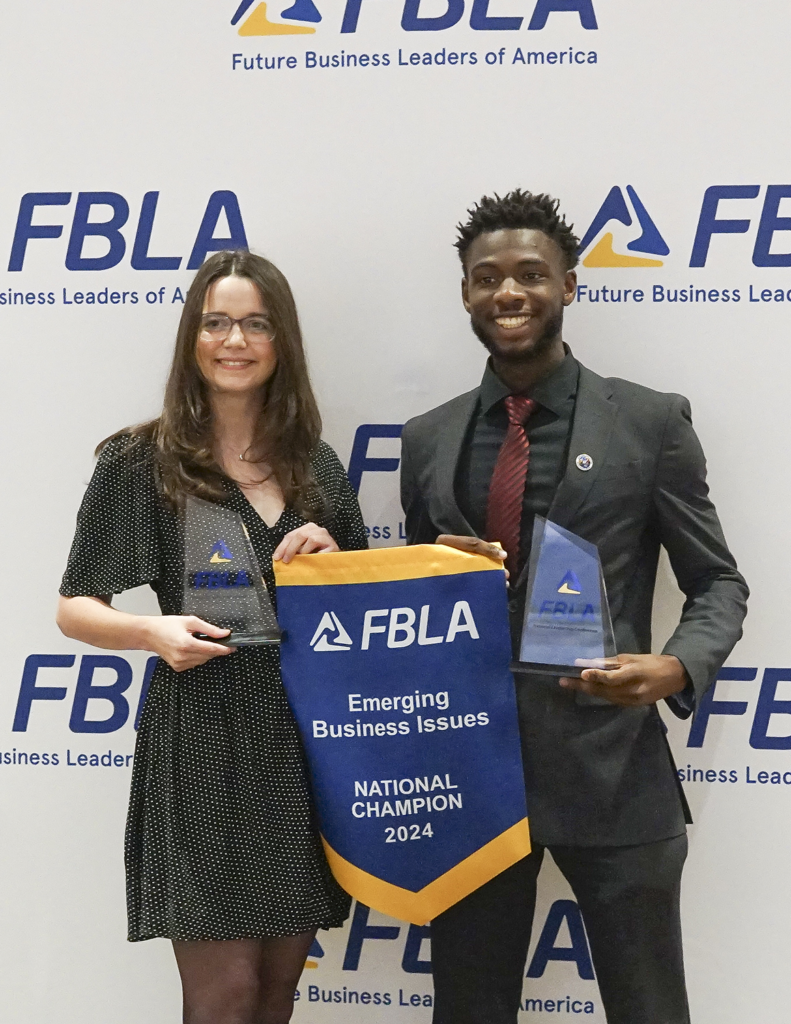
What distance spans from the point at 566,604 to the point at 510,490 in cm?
24

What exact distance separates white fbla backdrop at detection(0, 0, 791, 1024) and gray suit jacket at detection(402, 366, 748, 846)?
0.49m

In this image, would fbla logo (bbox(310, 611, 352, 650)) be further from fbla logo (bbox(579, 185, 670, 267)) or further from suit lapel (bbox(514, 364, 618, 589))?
fbla logo (bbox(579, 185, 670, 267))

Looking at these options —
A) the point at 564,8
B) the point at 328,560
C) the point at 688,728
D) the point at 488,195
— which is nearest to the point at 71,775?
the point at 328,560

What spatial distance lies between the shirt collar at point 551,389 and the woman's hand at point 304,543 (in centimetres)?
39

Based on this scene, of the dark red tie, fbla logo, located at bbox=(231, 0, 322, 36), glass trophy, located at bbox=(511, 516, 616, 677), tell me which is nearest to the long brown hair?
the dark red tie

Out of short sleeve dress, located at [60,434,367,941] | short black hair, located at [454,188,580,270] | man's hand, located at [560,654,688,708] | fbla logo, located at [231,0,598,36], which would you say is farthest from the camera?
fbla logo, located at [231,0,598,36]

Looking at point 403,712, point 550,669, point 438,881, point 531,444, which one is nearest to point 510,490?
point 531,444

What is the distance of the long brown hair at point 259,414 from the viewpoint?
1827 millimetres

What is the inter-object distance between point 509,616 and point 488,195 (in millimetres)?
1038

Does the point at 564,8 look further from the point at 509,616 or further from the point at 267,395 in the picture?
the point at 509,616

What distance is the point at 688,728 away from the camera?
7.72 feet

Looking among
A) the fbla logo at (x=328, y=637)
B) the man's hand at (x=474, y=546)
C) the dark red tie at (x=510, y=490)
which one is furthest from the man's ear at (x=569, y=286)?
the fbla logo at (x=328, y=637)

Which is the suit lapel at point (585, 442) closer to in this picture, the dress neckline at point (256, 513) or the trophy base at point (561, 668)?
the trophy base at point (561, 668)

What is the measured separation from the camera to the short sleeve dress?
1.77 m
